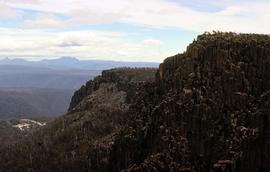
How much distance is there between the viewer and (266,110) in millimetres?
190375

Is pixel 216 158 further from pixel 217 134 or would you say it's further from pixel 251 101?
pixel 251 101

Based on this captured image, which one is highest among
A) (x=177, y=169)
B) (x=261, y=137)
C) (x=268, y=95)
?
(x=268, y=95)

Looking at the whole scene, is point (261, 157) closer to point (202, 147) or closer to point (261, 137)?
point (261, 137)

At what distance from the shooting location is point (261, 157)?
187 metres

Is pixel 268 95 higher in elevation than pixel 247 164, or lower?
higher

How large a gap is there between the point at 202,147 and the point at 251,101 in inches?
885

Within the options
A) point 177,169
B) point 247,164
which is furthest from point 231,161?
point 177,169

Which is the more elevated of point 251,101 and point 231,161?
point 251,101

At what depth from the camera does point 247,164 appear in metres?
187

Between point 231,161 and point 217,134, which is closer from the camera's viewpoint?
point 231,161

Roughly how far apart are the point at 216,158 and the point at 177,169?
13.6 metres

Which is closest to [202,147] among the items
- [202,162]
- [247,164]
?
[202,162]

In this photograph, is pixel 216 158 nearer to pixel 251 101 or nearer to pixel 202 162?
pixel 202 162

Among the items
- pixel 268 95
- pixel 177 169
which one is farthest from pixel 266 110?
pixel 177 169
